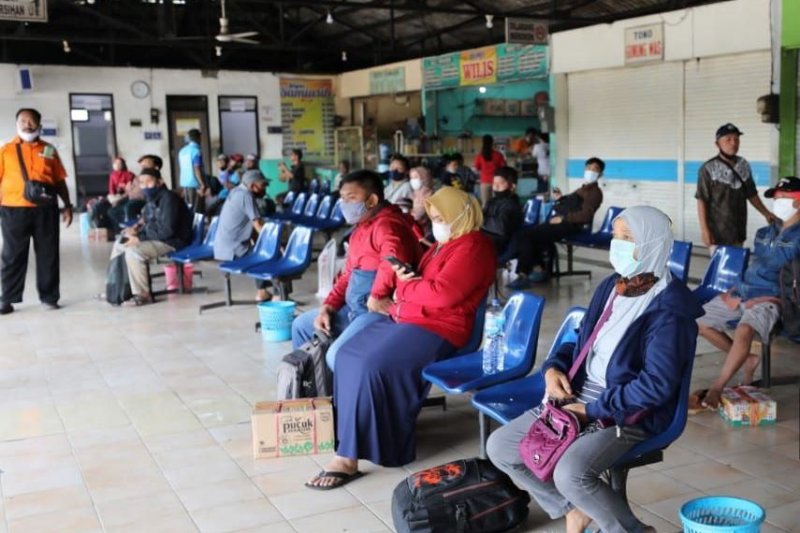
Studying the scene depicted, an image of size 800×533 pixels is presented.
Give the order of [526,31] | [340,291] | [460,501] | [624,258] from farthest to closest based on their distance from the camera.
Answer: [526,31]
[340,291]
[460,501]
[624,258]

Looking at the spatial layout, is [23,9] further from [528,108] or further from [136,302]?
[528,108]

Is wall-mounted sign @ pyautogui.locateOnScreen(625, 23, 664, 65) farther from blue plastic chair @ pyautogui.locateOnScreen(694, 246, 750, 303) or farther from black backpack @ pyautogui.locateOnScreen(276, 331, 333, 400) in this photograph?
black backpack @ pyautogui.locateOnScreen(276, 331, 333, 400)

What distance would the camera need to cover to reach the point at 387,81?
1738 centimetres

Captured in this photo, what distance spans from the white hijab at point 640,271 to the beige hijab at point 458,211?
42.0 inches

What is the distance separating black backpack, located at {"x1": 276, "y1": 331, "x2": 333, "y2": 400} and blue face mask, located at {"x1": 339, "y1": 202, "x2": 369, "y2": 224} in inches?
29.4

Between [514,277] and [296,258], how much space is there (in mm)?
2452

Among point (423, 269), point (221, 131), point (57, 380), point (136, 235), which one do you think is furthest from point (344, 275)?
point (221, 131)

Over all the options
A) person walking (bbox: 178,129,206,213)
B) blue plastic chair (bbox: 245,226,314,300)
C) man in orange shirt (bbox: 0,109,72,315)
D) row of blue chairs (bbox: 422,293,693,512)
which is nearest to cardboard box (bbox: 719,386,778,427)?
row of blue chairs (bbox: 422,293,693,512)

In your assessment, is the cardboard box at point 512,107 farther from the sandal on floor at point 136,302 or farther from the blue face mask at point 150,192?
the sandal on floor at point 136,302

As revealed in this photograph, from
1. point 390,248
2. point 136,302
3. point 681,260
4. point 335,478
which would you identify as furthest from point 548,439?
point 136,302

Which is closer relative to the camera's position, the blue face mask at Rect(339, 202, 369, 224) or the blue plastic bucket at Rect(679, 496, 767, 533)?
the blue plastic bucket at Rect(679, 496, 767, 533)

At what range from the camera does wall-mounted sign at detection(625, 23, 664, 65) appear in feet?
35.9

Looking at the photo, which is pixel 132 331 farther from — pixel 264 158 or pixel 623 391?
pixel 264 158

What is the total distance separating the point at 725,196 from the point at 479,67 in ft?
27.8
